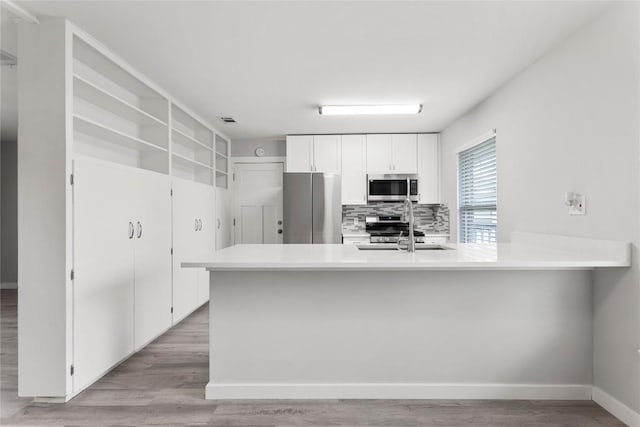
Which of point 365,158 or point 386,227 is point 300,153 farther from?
point 386,227

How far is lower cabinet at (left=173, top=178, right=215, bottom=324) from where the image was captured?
3.98 m

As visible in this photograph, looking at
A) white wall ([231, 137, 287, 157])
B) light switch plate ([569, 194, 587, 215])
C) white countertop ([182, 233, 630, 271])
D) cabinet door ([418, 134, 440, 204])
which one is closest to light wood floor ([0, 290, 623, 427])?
white countertop ([182, 233, 630, 271])

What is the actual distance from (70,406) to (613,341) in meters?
3.14

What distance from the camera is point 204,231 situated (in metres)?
4.77

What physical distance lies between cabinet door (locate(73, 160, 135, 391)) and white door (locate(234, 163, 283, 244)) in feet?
10.1

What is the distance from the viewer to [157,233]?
3.54 metres

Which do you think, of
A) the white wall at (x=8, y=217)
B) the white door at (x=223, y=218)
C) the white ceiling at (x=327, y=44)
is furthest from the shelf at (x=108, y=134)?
the white wall at (x=8, y=217)

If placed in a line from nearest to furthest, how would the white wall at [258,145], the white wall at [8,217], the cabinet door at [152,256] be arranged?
the cabinet door at [152,256] → the white wall at [258,145] → the white wall at [8,217]

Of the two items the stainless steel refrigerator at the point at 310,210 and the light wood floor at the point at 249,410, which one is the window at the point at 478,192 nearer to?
the stainless steel refrigerator at the point at 310,210

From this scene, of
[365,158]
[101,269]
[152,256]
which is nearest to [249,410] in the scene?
[101,269]

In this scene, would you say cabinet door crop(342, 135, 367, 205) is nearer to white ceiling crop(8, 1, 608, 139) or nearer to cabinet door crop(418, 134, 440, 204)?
cabinet door crop(418, 134, 440, 204)

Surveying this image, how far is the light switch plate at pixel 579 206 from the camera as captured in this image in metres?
2.41

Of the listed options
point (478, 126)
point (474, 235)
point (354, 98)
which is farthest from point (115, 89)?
point (474, 235)

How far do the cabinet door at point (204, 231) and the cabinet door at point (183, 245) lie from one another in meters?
0.12
